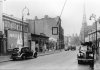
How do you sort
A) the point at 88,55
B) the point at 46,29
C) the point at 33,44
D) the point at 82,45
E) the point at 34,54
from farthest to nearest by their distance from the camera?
the point at 46,29
the point at 33,44
the point at 34,54
the point at 82,45
the point at 88,55

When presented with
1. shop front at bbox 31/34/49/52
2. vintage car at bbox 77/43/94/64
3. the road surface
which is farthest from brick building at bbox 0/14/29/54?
vintage car at bbox 77/43/94/64

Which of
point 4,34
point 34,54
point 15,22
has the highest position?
point 15,22

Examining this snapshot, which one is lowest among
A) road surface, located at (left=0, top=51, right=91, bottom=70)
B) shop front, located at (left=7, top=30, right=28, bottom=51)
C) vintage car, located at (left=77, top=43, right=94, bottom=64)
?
road surface, located at (left=0, top=51, right=91, bottom=70)

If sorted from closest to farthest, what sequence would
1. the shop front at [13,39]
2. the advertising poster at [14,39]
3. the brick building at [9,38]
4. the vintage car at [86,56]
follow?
the vintage car at [86,56] < the brick building at [9,38] < the shop front at [13,39] < the advertising poster at [14,39]

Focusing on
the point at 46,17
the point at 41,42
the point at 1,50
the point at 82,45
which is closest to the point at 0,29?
the point at 1,50

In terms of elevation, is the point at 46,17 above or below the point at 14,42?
above

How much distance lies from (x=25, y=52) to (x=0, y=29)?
39.2ft

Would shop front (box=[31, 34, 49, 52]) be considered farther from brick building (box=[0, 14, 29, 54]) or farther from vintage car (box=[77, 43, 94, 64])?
vintage car (box=[77, 43, 94, 64])

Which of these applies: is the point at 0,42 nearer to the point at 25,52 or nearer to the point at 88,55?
the point at 25,52

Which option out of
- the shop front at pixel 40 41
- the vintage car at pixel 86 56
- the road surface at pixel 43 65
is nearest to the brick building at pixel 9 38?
the shop front at pixel 40 41

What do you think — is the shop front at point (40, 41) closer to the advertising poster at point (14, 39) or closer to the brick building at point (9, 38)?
the brick building at point (9, 38)

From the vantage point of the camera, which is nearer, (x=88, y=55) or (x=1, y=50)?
(x=88, y=55)

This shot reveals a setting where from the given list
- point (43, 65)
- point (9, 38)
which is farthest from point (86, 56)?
point (9, 38)

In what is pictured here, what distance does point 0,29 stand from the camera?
39.4m
